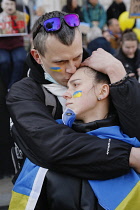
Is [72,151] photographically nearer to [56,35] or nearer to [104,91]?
[104,91]

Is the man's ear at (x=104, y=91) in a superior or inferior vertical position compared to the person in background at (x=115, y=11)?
inferior

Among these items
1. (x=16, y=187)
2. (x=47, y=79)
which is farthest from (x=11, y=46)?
(x=16, y=187)

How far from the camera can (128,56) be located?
6.54m

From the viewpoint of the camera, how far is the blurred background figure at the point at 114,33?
9.03 metres

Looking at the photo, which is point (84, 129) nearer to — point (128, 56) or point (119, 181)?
point (119, 181)

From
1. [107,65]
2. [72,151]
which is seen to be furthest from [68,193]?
[107,65]

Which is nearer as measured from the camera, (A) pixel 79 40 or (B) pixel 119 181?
(B) pixel 119 181

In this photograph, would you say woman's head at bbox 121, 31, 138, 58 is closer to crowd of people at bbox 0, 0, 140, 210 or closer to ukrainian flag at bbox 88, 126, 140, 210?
crowd of people at bbox 0, 0, 140, 210

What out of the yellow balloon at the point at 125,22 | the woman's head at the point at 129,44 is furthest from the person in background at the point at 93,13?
the woman's head at the point at 129,44

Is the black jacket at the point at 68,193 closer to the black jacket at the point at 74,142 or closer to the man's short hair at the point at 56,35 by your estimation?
the black jacket at the point at 74,142

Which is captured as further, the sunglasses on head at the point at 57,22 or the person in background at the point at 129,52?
the person in background at the point at 129,52

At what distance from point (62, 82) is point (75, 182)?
70 centimetres

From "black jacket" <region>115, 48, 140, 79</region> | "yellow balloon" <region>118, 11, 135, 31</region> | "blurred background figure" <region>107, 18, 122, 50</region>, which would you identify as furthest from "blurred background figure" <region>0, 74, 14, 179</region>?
"yellow balloon" <region>118, 11, 135, 31</region>

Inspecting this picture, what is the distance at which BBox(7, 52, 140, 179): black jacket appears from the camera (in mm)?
1866
